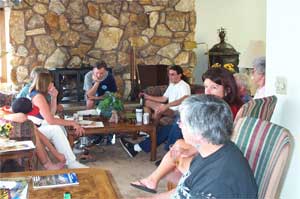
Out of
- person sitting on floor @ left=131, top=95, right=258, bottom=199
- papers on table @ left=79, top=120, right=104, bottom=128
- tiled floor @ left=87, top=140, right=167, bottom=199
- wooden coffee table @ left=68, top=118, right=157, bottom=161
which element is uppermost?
person sitting on floor @ left=131, top=95, right=258, bottom=199

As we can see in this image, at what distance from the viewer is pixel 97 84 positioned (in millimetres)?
5973

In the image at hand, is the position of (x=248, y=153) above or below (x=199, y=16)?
below

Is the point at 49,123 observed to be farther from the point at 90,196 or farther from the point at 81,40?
the point at 81,40

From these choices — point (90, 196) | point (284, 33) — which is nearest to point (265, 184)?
point (90, 196)

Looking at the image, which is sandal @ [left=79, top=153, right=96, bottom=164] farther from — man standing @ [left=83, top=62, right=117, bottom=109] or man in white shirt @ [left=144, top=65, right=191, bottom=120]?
man standing @ [left=83, top=62, right=117, bottom=109]

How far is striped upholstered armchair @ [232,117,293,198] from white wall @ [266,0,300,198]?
19.1 inches

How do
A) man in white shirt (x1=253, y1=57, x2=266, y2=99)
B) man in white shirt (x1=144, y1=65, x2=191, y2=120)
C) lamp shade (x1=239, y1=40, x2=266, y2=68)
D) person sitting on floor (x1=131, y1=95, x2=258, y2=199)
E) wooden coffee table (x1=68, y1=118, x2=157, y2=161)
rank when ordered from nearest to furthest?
person sitting on floor (x1=131, y1=95, x2=258, y2=199) < man in white shirt (x1=253, y1=57, x2=266, y2=99) < wooden coffee table (x1=68, y1=118, x2=157, y2=161) < man in white shirt (x1=144, y1=65, x2=191, y2=120) < lamp shade (x1=239, y1=40, x2=266, y2=68)

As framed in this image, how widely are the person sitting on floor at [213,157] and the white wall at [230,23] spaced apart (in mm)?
6332

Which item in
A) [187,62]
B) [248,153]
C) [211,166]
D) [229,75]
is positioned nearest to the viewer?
[211,166]

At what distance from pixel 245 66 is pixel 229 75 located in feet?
15.9

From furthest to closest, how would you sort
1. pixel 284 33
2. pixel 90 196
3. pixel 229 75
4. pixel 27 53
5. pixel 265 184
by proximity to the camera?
pixel 27 53
pixel 229 75
pixel 284 33
pixel 265 184
pixel 90 196

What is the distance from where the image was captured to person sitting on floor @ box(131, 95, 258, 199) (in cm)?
158

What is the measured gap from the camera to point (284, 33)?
9.52 feet

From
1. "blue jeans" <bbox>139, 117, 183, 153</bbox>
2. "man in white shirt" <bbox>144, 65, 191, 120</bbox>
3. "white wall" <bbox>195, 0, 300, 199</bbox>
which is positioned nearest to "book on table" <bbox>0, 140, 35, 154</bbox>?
"white wall" <bbox>195, 0, 300, 199</bbox>
